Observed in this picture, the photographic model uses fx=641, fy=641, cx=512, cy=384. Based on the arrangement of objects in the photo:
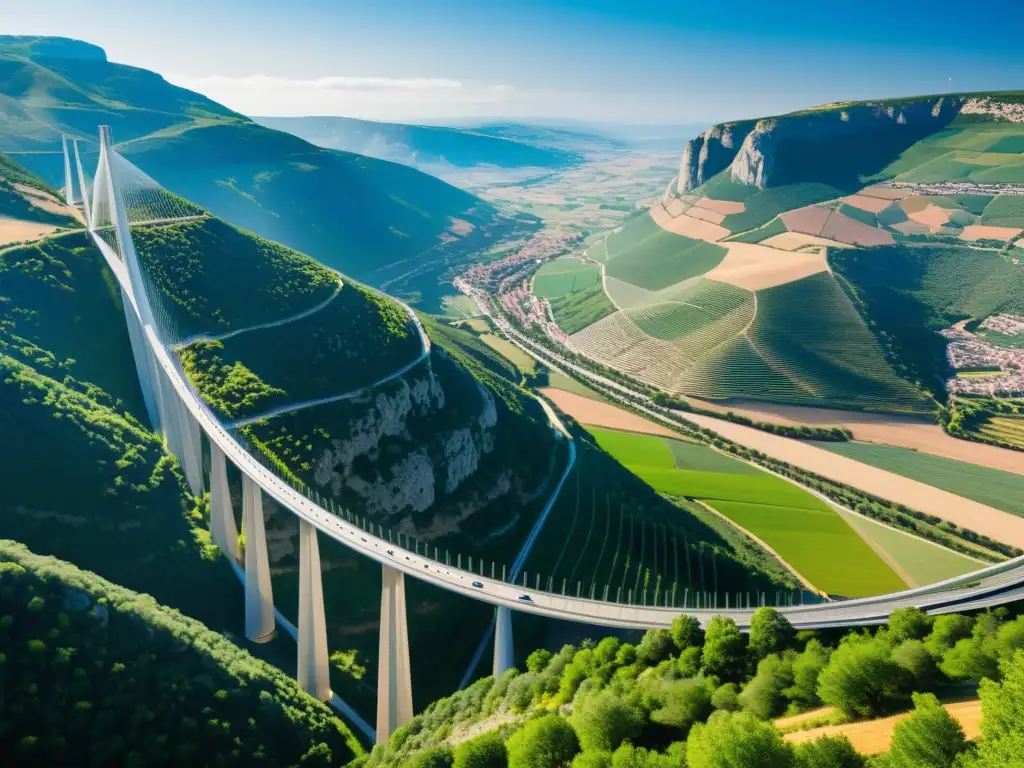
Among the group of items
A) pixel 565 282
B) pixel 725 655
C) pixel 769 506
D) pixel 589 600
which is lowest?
pixel 769 506

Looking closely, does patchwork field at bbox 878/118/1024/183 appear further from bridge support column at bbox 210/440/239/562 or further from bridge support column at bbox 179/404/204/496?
bridge support column at bbox 210/440/239/562

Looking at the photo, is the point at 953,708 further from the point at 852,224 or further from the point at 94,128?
the point at 94,128

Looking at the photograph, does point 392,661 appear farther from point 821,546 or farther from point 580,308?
point 580,308

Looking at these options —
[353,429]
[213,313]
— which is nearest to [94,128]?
[213,313]

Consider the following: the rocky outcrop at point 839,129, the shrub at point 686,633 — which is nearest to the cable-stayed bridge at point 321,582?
the shrub at point 686,633

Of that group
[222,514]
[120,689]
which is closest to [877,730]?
[120,689]

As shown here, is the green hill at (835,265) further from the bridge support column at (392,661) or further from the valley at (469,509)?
the bridge support column at (392,661)
